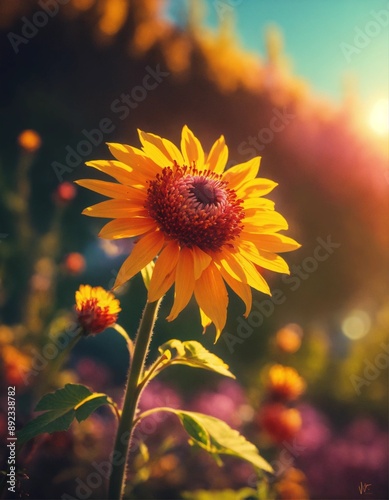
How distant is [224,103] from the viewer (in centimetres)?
706

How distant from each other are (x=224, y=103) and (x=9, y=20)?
3.04 meters

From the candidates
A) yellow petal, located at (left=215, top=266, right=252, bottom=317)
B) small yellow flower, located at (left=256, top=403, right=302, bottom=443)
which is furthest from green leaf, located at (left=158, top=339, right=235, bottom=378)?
small yellow flower, located at (left=256, top=403, right=302, bottom=443)

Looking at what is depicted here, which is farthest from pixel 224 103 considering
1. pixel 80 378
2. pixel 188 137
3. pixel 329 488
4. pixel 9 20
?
pixel 188 137

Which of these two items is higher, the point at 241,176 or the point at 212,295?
the point at 241,176

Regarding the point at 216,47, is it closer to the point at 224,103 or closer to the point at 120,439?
the point at 224,103

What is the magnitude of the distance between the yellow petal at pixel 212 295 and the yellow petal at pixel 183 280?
0.03 m

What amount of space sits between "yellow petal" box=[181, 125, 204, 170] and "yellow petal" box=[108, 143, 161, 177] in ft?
0.48

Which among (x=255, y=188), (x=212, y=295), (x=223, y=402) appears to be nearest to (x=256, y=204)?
(x=255, y=188)

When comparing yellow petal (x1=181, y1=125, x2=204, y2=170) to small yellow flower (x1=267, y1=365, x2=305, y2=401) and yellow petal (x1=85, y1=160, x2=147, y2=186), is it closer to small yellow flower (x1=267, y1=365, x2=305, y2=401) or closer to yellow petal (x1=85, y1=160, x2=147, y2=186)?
yellow petal (x1=85, y1=160, x2=147, y2=186)

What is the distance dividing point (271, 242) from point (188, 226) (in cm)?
27

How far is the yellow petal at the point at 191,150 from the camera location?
5.58ft

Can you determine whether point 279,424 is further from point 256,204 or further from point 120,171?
point 120,171

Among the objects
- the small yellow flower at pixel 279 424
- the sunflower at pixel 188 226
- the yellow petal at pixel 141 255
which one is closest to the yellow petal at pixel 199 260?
the sunflower at pixel 188 226

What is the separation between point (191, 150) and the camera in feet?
5.63
